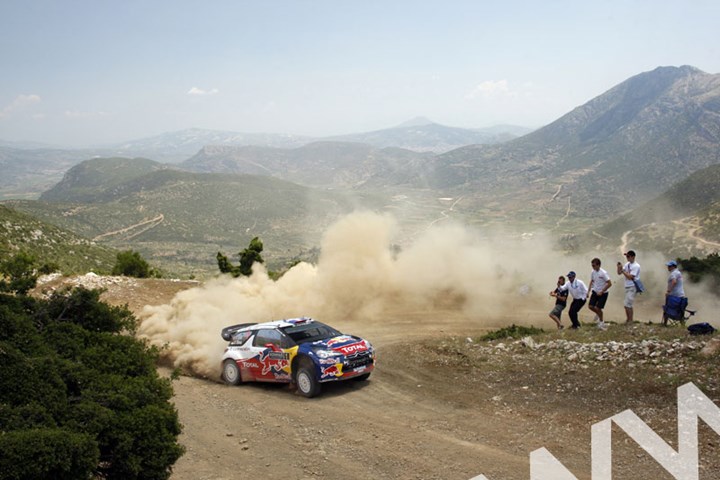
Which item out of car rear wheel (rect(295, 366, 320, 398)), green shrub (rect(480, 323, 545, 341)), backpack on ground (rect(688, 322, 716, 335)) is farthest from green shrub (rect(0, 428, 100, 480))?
backpack on ground (rect(688, 322, 716, 335))

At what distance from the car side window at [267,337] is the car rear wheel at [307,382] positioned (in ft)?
3.83

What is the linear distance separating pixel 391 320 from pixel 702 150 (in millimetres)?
187616

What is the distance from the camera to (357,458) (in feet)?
32.0

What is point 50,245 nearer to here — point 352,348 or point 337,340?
point 337,340

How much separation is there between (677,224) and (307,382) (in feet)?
223

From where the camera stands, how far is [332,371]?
13156mm

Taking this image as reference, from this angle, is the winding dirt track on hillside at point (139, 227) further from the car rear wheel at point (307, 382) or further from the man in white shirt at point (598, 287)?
the man in white shirt at point (598, 287)

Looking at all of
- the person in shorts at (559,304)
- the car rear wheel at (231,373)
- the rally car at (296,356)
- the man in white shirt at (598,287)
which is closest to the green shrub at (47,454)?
the rally car at (296,356)

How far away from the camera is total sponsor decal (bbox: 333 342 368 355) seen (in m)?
13.5

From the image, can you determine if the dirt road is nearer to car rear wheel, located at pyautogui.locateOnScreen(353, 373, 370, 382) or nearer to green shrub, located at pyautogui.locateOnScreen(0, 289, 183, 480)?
car rear wheel, located at pyautogui.locateOnScreen(353, 373, 370, 382)

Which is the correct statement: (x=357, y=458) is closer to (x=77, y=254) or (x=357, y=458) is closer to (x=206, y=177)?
(x=77, y=254)

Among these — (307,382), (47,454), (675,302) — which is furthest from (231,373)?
(675,302)

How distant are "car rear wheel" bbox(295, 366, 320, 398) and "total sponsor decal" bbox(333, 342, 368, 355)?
874 mm

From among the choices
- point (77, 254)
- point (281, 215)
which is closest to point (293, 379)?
point (77, 254)
